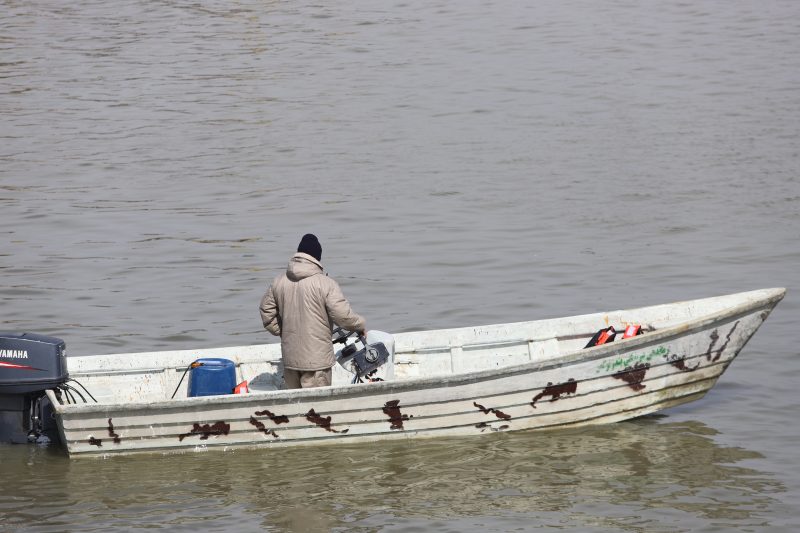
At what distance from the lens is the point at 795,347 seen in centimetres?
1235

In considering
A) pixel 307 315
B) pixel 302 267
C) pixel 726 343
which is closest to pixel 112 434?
pixel 307 315

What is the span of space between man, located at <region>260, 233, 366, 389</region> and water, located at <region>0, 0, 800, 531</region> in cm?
74

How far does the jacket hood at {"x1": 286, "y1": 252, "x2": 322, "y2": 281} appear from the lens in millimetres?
9719

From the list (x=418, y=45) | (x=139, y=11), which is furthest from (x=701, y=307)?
(x=139, y=11)

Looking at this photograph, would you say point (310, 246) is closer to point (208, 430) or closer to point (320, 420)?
point (320, 420)

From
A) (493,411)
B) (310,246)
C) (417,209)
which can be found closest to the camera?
(310,246)

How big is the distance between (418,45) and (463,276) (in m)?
17.5

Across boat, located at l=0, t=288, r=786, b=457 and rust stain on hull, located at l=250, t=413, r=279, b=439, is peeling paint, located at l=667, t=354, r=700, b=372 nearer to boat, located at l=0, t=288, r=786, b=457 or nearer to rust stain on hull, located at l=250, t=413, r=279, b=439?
boat, located at l=0, t=288, r=786, b=457

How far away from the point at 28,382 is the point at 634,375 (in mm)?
4755

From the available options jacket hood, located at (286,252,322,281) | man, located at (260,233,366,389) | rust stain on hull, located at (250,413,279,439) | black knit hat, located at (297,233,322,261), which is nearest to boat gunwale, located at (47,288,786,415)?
rust stain on hull, located at (250,413,279,439)

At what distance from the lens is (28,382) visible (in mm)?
9812

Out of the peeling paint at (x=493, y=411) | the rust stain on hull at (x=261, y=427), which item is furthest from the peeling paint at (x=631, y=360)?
the rust stain on hull at (x=261, y=427)

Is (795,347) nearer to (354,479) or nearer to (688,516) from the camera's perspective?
(688,516)

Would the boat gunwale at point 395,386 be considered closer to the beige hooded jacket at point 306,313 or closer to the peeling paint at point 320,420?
the peeling paint at point 320,420
